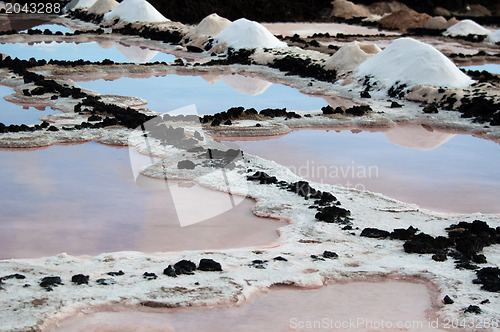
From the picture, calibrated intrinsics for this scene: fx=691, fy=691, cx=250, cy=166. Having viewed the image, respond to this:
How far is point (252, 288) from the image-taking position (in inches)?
197

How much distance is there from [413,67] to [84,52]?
32.9ft

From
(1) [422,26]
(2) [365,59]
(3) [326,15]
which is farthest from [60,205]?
(3) [326,15]

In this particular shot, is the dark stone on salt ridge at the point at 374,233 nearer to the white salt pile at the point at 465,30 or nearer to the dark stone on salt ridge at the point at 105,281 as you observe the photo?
the dark stone on salt ridge at the point at 105,281

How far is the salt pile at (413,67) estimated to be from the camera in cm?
1338

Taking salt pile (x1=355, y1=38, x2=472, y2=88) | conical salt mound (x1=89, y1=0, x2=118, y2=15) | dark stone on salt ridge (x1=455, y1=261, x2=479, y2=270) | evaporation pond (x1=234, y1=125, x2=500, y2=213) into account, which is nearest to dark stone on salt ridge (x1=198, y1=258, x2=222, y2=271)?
dark stone on salt ridge (x1=455, y1=261, x2=479, y2=270)

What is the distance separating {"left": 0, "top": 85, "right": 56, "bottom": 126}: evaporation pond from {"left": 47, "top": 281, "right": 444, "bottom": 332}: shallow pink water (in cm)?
688

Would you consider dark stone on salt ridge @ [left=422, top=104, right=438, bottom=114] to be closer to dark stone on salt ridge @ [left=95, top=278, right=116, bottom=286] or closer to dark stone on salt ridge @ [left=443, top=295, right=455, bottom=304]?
dark stone on salt ridge @ [left=443, top=295, right=455, bottom=304]

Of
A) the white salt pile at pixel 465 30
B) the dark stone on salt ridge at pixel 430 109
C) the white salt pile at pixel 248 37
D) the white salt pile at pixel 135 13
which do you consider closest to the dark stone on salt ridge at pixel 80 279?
the dark stone on salt ridge at pixel 430 109

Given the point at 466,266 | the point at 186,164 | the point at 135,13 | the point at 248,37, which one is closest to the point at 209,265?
the point at 466,266

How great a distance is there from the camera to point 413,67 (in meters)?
13.8

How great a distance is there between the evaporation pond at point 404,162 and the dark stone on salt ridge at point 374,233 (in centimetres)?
134

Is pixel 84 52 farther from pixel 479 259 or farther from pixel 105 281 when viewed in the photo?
pixel 479 259

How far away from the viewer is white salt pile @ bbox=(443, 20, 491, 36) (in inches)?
1057

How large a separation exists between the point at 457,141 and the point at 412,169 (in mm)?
2161
